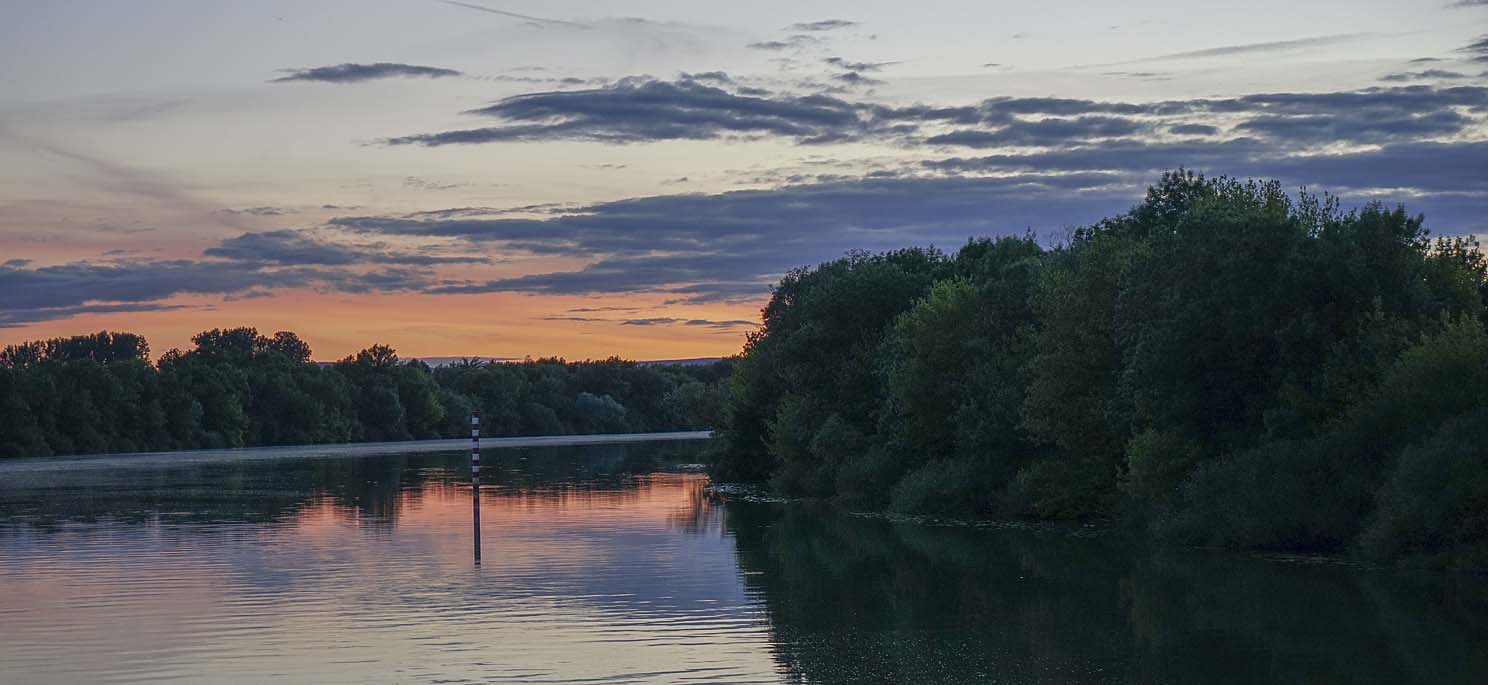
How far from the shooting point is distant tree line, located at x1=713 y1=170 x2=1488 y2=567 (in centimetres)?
3388

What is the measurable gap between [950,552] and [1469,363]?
11.6m

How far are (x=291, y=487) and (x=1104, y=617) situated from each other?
57136mm

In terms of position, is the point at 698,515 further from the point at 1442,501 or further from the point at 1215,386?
the point at 1442,501

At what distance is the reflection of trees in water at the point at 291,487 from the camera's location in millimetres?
55969

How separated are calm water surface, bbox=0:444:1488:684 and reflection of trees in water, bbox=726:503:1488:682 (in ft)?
0.26

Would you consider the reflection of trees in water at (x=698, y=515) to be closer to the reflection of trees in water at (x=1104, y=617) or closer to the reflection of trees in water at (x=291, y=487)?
the reflection of trees in water at (x=291, y=487)

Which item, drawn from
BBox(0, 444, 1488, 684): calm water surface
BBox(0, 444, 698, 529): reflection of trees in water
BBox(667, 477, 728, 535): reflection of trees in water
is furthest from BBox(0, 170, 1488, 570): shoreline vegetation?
BBox(0, 444, 698, 529): reflection of trees in water

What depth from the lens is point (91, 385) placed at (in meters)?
158

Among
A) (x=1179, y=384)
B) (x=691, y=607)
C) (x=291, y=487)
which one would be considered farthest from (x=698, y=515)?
(x=291, y=487)

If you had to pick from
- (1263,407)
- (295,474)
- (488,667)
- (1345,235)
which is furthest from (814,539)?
(295,474)

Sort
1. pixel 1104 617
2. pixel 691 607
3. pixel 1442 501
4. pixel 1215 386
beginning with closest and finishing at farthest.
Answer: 1. pixel 1104 617
2. pixel 691 607
3. pixel 1442 501
4. pixel 1215 386

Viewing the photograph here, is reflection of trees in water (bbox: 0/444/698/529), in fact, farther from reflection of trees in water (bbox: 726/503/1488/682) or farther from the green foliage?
the green foliage

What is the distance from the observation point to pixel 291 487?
76.8 m

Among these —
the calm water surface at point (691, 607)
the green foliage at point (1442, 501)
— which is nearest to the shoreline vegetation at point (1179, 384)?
the green foliage at point (1442, 501)
